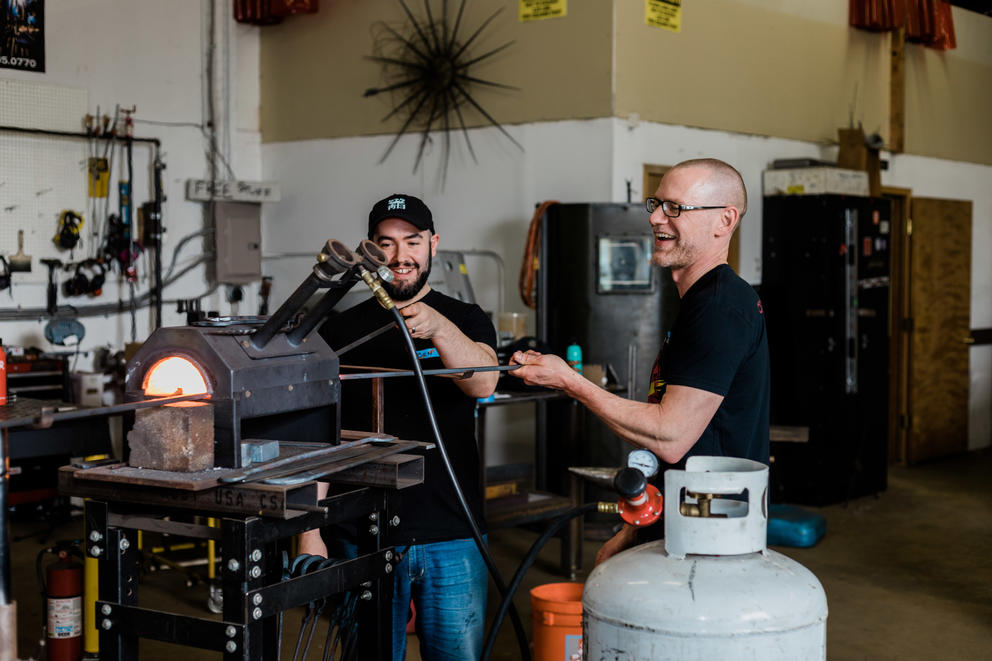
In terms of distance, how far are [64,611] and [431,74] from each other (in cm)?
356

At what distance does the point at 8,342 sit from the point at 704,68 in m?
4.03

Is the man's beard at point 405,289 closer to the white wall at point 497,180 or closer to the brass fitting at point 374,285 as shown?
the brass fitting at point 374,285

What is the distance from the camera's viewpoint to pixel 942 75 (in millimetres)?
7832

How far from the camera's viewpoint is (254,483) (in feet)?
5.47

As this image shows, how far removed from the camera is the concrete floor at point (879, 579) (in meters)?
3.99

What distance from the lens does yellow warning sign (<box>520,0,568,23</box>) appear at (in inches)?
220

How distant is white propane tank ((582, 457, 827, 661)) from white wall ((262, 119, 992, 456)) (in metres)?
3.76

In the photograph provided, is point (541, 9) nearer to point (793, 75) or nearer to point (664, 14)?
point (664, 14)

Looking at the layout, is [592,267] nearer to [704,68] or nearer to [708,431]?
[704,68]

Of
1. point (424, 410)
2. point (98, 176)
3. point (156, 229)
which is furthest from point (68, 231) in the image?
point (424, 410)

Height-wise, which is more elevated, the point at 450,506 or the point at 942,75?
the point at 942,75

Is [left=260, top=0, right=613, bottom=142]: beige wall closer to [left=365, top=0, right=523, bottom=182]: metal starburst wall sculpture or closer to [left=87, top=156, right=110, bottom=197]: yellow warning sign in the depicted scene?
[left=365, top=0, right=523, bottom=182]: metal starburst wall sculpture

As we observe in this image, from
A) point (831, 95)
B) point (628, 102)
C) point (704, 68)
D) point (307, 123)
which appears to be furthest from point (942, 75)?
point (307, 123)

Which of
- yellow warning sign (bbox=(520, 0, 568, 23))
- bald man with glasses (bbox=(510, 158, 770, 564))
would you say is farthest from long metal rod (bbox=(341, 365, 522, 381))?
yellow warning sign (bbox=(520, 0, 568, 23))
